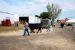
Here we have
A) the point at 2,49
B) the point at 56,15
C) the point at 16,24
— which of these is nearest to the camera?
the point at 2,49

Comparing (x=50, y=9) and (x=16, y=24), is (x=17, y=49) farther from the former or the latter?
(x=50, y=9)

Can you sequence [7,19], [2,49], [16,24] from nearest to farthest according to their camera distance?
[2,49]
[16,24]
[7,19]

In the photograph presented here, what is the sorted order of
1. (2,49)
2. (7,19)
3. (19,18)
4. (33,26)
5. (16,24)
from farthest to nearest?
(19,18), (7,19), (16,24), (33,26), (2,49)

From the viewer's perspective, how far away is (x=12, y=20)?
215 feet

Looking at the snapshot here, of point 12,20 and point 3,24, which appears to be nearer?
point 3,24

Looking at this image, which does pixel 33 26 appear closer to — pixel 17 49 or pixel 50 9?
pixel 17 49

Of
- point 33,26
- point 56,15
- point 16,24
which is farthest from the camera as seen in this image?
point 56,15

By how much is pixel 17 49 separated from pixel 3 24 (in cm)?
4478

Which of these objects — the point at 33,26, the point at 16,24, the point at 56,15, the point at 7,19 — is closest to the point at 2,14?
the point at 7,19

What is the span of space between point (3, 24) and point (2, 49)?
1759 inches

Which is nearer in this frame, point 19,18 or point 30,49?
point 30,49

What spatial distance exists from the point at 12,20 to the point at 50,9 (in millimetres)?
80089

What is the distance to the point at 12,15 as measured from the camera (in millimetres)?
66312

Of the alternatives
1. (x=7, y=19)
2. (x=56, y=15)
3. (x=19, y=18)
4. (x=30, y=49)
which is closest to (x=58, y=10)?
(x=56, y=15)
